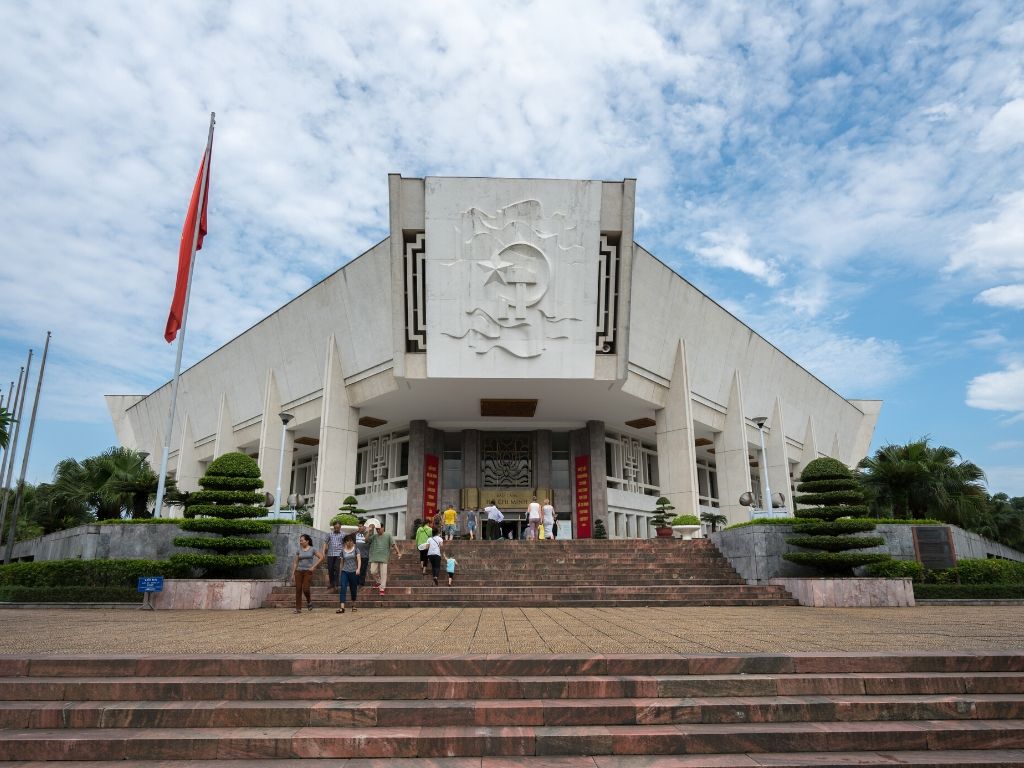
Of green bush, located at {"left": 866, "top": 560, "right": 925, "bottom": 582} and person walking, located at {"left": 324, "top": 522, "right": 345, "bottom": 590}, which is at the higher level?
person walking, located at {"left": 324, "top": 522, "right": 345, "bottom": 590}

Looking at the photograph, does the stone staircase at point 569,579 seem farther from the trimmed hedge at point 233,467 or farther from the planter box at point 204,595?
the trimmed hedge at point 233,467

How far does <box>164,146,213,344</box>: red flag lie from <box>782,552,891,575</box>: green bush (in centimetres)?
1625

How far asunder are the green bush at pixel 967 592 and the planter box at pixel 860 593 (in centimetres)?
121

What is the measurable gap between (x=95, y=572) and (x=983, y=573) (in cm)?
1976

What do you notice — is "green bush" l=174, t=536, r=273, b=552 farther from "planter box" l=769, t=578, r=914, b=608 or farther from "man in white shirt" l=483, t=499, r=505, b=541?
"planter box" l=769, t=578, r=914, b=608

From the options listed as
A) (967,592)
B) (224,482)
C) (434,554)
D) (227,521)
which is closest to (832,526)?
(967,592)

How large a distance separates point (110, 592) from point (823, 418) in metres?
37.1

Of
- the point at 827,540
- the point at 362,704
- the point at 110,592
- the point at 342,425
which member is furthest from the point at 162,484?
the point at 827,540

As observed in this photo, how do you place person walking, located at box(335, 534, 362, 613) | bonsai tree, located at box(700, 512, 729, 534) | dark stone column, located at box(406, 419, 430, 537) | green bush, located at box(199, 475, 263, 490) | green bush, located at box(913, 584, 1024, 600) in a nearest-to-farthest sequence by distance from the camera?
person walking, located at box(335, 534, 362, 613) → green bush, located at box(913, 584, 1024, 600) → green bush, located at box(199, 475, 263, 490) → dark stone column, located at box(406, 419, 430, 537) → bonsai tree, located at box(700, 512, 729, 534)

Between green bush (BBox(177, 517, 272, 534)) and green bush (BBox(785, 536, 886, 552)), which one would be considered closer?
green bush (BBox(785, 536, 886, 552))

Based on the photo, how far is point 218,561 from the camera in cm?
1388

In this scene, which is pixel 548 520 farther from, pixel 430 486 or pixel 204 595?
pixel 204 595

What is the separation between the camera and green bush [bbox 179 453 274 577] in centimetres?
1398

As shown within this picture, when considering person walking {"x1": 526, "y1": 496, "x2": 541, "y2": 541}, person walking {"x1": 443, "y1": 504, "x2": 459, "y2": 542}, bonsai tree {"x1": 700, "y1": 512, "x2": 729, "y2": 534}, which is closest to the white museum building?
bonsai tree {"x1": 700, "y1": 512, "x2": 729, "y2": 534}
